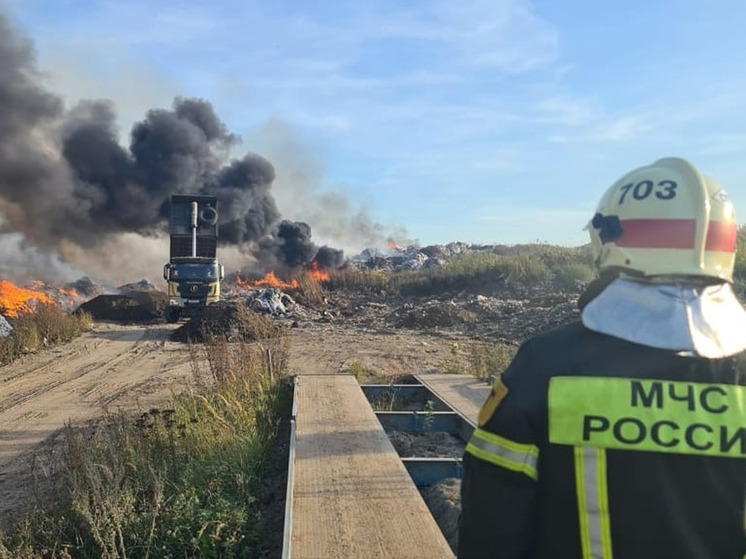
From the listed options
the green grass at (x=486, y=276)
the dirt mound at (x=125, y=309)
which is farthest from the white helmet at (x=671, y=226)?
the dirt mound at (x=125, y=309)

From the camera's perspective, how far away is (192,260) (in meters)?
23.7

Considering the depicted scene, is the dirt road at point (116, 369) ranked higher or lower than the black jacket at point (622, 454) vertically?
lower

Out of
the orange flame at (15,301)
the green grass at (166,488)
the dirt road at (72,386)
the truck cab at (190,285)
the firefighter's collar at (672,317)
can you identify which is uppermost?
the firefighter's collar at (672,317)

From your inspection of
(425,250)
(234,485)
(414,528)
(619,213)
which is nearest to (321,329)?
(234,485)

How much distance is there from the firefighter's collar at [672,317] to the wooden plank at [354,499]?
2.52 meters

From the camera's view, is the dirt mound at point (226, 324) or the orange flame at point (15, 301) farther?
the orange flame at point (15, 301)

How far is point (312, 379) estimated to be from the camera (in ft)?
31.8

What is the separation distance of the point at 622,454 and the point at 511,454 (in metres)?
0.26

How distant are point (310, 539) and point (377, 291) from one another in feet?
97.6

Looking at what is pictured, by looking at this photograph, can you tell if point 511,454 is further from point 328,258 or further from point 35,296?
point 328,258

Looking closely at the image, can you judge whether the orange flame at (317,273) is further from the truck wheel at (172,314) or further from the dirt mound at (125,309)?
the truck wheel at (172,314)

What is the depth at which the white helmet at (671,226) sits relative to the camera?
5.72 ft

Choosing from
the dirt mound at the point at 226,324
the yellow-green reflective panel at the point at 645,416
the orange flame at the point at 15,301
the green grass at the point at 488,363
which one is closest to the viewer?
the yellow-green reflective panel at the point at 645,416

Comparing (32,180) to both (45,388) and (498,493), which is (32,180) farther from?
(498,493)
